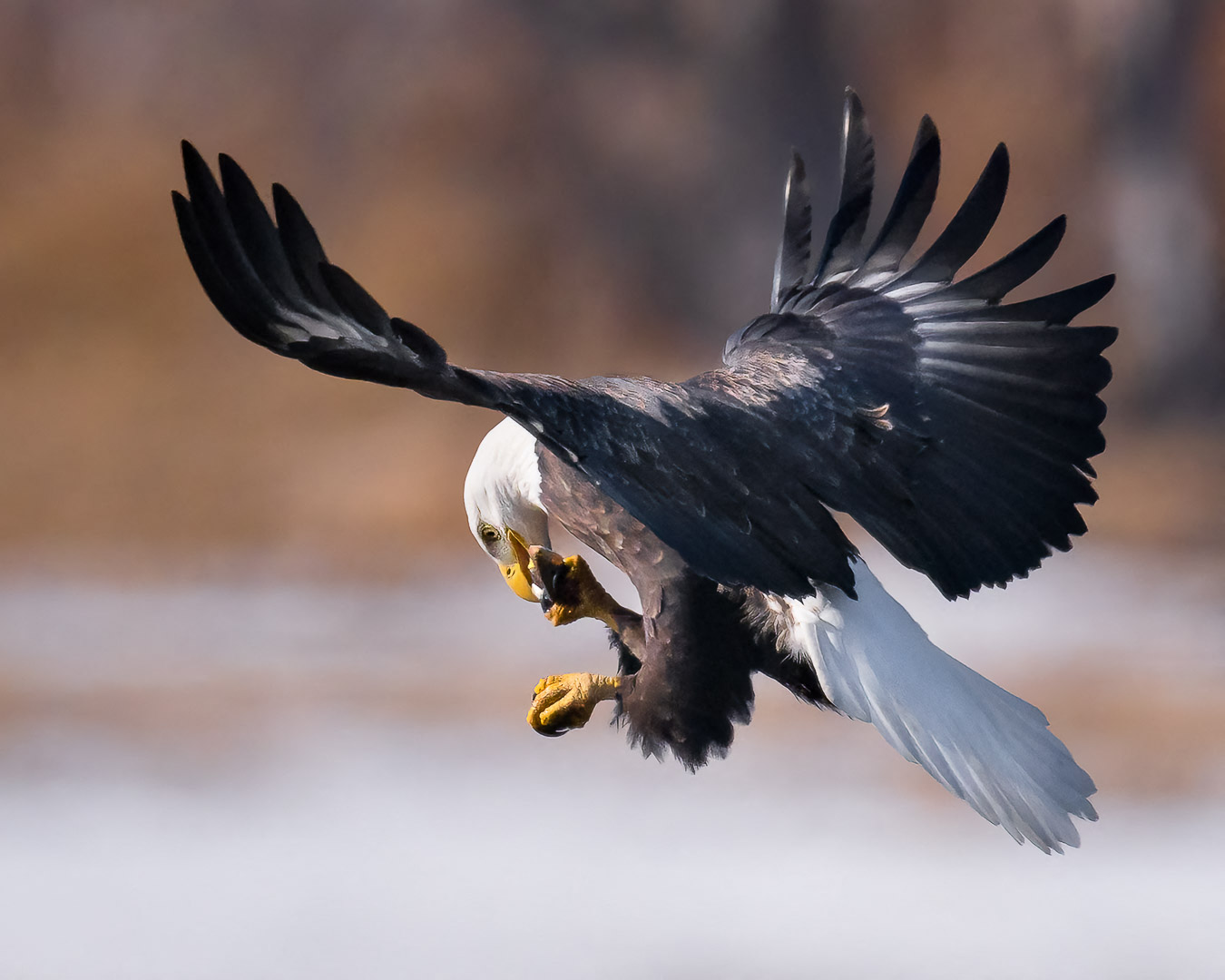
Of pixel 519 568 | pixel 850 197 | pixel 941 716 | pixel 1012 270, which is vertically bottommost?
pixel 941 716

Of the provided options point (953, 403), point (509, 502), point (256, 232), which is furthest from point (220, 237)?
point (953, 403)

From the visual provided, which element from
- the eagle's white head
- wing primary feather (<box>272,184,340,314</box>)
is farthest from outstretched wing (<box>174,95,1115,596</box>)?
the eagle's white head

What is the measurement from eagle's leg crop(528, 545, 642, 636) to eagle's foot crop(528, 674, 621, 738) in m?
0.05

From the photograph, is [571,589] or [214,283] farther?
[571,589]

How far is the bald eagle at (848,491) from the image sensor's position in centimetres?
89

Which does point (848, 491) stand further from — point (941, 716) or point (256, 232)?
point (256, 232)

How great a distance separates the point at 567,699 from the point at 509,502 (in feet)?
0.57

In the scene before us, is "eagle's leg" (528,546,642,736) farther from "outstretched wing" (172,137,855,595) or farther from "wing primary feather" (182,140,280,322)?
"wing primary feather" (182,140,280,322)

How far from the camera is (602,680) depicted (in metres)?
1.07

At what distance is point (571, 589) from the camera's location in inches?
44.3

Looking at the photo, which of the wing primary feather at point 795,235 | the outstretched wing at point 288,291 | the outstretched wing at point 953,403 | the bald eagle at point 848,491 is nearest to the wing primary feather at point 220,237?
the outstretched wing at point 288,291

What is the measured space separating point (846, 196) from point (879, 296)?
0.09 m

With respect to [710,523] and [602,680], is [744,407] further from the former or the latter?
[602,680]

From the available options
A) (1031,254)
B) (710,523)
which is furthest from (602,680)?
(1031,254)
